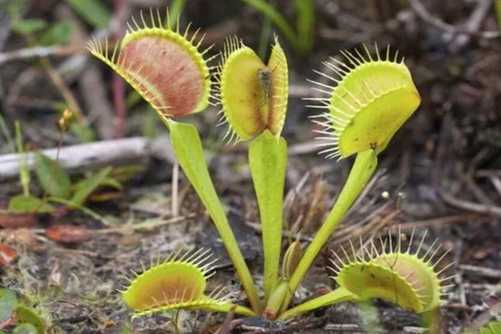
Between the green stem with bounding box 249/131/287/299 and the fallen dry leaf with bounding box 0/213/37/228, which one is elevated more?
the green stem with bounding box 249/131/287/299

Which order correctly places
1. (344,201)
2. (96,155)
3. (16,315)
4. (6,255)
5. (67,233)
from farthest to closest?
(96,155)
(67,233)
(6,255)
(344,201)
(16,315)

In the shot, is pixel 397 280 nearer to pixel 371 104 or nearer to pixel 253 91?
pixel 371 104

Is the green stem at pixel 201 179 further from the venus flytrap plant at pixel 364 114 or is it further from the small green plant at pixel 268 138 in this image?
the venus flytrap plant at pixel 364 114

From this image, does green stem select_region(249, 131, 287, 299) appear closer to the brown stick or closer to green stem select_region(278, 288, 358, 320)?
green stem select_region(278, 288, 358, 320)

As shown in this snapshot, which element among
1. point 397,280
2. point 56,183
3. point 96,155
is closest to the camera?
point 397,280

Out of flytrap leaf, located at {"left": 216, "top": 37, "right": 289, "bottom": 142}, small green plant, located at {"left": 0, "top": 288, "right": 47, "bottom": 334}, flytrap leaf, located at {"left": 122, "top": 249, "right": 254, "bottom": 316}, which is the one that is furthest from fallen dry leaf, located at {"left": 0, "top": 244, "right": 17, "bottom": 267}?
flytrap leaf, located at {"left": 216, "top": 37, "right": 289, "bottom": 142}

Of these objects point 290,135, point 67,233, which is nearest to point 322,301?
point 67,233

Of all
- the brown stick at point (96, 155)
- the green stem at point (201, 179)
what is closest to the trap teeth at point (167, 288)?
the green stem at point (201, 179)
